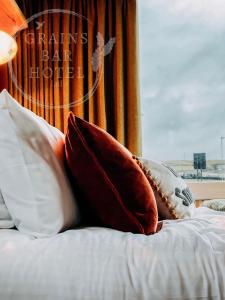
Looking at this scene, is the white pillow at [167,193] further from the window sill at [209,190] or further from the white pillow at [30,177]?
the window sill at [209,190]

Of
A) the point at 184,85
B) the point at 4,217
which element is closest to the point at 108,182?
the point at 4,217

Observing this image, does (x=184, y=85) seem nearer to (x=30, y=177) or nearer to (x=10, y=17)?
(x=10, y=17)

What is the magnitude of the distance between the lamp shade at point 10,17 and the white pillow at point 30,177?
52.6 inches

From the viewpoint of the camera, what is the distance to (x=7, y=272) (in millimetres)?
721

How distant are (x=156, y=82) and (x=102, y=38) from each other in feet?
2.03

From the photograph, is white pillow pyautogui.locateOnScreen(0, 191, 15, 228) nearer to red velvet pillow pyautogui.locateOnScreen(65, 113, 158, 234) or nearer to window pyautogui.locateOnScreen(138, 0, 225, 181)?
red velvet pillow pyautogui.locateOnScreen(65, 113, 158, 234)

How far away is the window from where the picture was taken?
292 cm

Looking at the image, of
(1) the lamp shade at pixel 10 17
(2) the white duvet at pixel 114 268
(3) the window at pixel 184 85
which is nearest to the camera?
(2) the white duvet at pixel 114 268

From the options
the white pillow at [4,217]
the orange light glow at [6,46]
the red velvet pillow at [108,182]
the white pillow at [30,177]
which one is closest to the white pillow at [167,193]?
the red velvet pillow at [108,182]

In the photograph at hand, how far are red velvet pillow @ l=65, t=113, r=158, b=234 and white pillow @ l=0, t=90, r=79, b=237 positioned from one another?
0.06 metres

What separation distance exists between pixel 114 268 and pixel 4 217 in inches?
17.4

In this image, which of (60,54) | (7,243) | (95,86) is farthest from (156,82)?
(7,243)

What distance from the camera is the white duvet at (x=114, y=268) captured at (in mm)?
684

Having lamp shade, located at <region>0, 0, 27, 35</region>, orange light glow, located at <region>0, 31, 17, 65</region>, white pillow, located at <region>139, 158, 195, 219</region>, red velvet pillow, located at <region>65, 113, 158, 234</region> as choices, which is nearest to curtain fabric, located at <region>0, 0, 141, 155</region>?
lamp shade, located at <region>0, 0, 27, 35</region>
